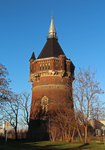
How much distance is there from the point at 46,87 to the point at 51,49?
8.85 metres

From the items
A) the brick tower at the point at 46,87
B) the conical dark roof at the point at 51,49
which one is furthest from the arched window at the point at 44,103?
the conical dark roof at the point at 51,49

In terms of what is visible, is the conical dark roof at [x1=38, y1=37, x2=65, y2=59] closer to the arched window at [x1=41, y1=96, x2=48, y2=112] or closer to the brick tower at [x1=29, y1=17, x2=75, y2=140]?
the brick tower at [x1=29, y1=17, x2=75, y2=140]

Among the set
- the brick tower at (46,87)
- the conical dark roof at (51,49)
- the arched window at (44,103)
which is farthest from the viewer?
the conical dark roof at (51,49)

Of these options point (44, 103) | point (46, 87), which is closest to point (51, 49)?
point (46, 87)

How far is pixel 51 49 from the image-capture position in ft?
152

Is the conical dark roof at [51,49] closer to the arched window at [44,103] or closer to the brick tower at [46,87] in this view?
the brick tower at [46,87]

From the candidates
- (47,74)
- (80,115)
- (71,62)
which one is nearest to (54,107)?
(47,74)

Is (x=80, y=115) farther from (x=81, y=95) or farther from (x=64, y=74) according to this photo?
(x=64, y=74)

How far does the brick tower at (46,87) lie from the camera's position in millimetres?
40931

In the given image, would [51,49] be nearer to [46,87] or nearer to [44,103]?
[46,87]

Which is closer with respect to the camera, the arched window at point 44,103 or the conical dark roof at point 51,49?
the arched window at point 44,103

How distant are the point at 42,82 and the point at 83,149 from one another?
24060 millimetres

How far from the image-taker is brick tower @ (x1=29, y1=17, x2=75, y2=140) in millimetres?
40931

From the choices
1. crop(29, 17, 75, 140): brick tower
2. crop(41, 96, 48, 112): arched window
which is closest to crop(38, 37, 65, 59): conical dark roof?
crop(29, 17, 75, 140): brick tower
